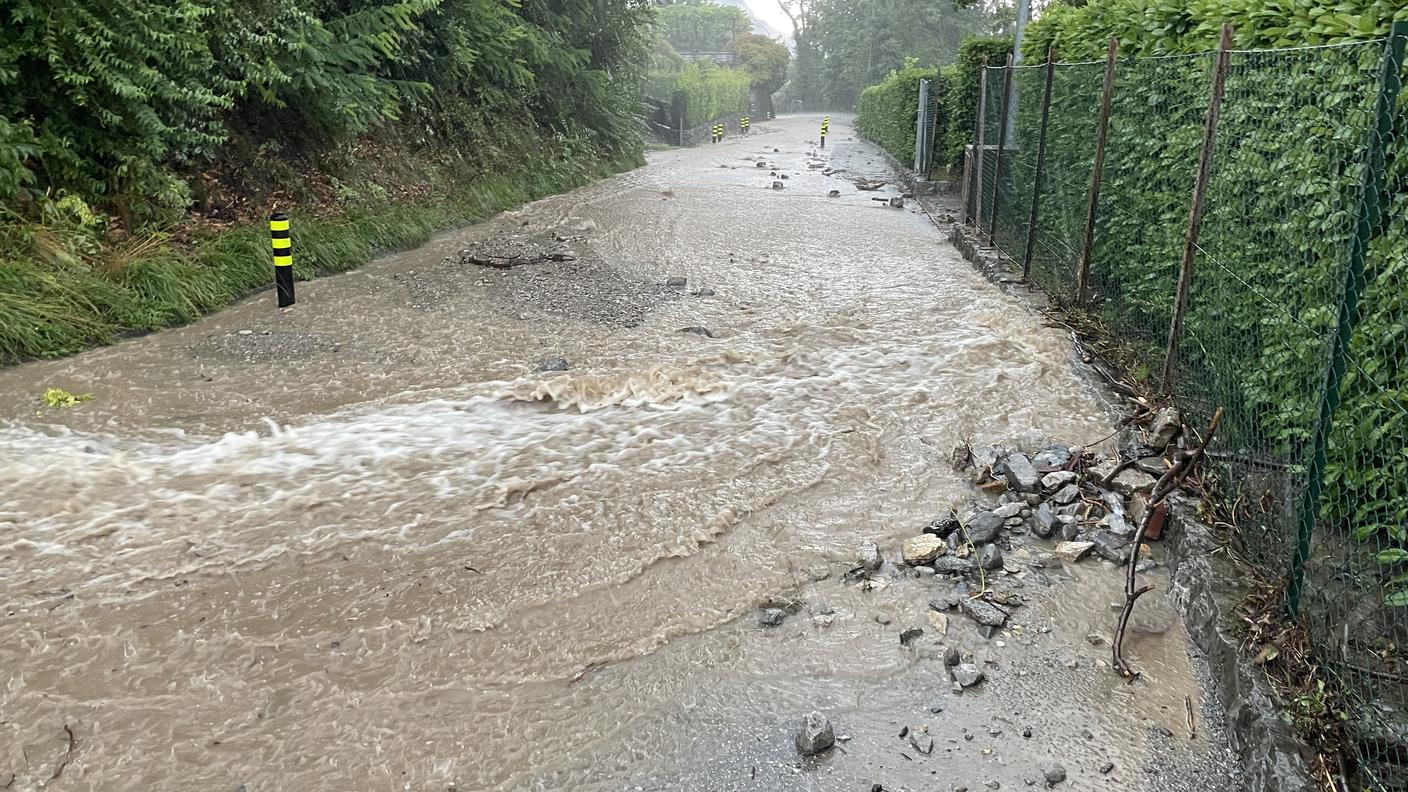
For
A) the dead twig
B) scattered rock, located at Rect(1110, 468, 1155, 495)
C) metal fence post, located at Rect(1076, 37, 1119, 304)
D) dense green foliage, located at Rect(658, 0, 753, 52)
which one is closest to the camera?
A: the dead twig

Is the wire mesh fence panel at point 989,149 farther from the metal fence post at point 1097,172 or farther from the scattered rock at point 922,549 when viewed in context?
the scattered rock at point 922,549

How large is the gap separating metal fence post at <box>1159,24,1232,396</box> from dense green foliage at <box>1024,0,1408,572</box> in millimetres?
53

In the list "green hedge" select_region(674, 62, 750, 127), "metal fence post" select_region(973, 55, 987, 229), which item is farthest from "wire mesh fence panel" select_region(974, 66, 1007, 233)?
"green hedge" select_region(674, 62, 750, 127)

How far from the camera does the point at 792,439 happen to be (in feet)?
19.9

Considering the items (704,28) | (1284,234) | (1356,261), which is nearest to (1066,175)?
(1284,234)

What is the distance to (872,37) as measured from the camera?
7469cm

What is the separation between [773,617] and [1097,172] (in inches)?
189

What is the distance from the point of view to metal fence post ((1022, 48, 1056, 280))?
8781 mm

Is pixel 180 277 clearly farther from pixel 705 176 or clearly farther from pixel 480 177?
pixel 705 176

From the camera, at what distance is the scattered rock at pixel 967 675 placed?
11.8ft

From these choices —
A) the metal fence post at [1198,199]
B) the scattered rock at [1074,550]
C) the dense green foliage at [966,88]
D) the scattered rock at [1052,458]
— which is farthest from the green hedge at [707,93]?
the scattered rock at [1074,550]

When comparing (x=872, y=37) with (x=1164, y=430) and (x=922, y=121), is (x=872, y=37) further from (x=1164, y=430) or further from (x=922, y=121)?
(x=1164, y=430)

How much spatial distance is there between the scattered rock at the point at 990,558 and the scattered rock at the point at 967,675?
81 centimetres

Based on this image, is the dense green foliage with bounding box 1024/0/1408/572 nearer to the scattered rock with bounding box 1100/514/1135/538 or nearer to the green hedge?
the scattered rock with bounding box 1100/514/1135/538
